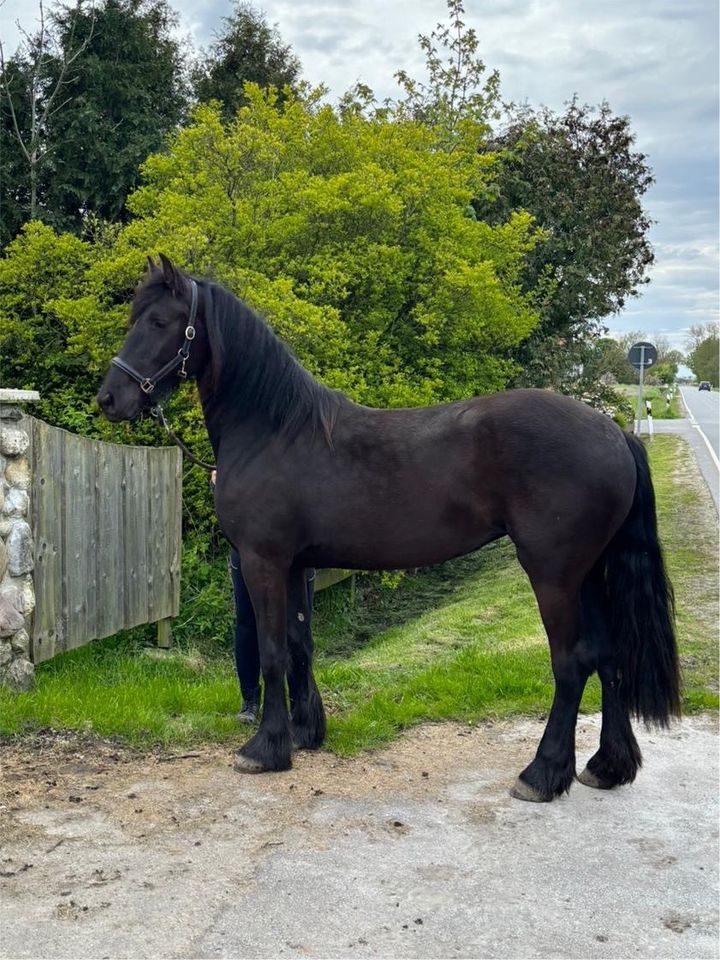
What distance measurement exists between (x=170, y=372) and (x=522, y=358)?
11.2 meters

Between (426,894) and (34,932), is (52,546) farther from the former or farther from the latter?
(426,894)

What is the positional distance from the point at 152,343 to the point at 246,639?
5.53ft

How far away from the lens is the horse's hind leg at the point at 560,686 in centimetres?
362

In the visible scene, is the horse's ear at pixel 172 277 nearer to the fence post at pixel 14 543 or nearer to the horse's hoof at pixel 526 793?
the fence post at pixel 14 543

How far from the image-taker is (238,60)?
49.0 ft

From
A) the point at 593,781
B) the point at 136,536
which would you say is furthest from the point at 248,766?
the point at 136,536

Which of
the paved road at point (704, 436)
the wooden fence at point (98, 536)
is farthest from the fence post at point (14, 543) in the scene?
the paved road at point (704, 436)

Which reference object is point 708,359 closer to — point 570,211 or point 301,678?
point 570,211

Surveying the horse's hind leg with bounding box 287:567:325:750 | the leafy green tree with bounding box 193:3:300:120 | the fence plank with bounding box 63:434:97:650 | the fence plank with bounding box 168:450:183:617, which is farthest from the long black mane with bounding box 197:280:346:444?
the leafy green tree with bounding box 193:3:300:120

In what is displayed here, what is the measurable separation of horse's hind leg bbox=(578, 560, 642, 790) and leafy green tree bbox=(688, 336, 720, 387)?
9463 centimetres

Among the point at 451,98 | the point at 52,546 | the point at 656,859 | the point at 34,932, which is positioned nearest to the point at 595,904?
the point at 656,859

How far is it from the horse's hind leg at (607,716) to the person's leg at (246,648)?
1.76 m

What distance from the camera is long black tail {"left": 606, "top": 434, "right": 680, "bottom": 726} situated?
3.75m

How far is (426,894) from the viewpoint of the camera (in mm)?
2803
